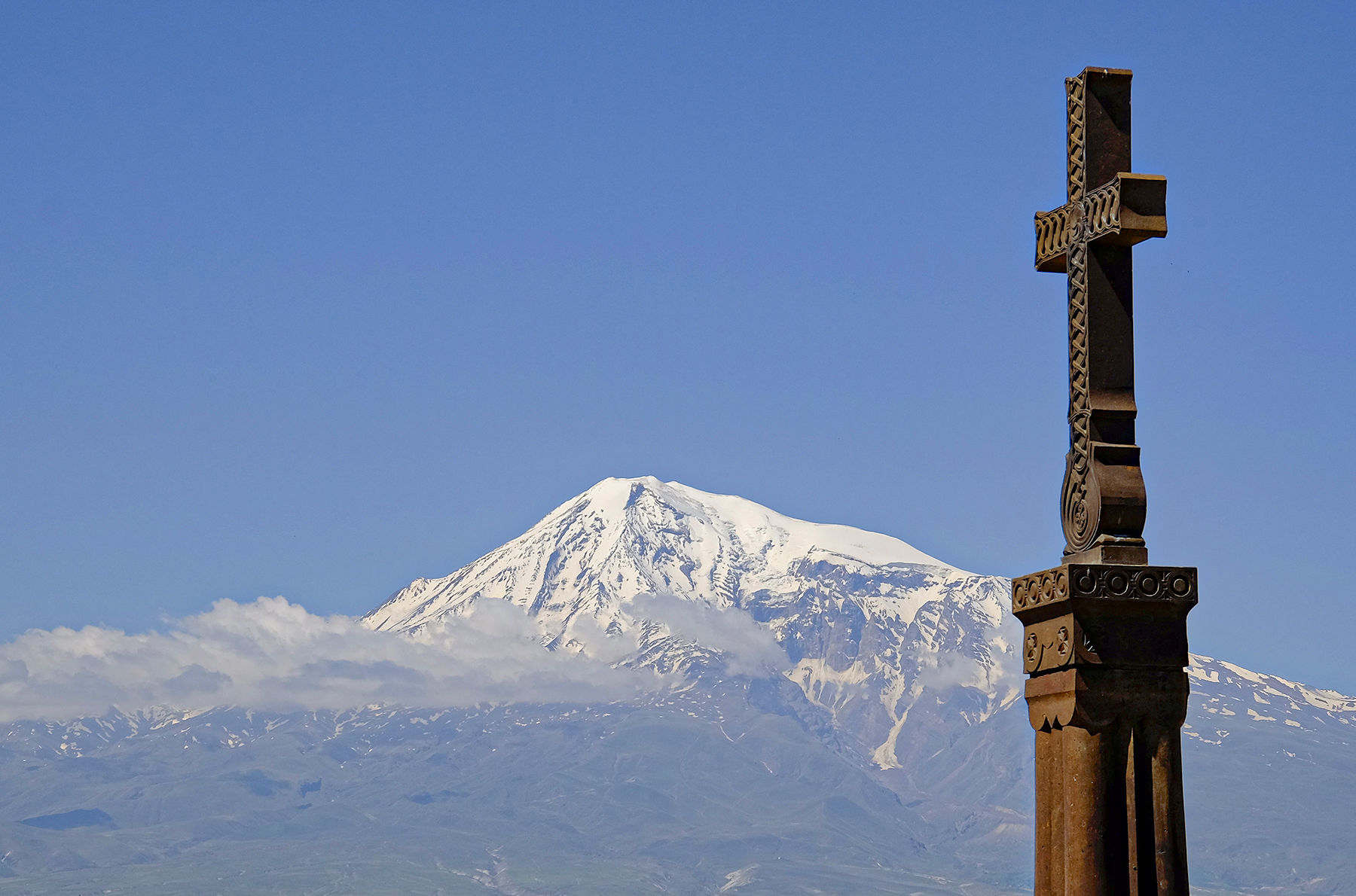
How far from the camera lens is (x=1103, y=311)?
851 centimetres

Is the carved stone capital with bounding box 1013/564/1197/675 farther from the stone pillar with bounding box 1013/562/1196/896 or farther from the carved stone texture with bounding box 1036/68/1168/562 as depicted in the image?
the carved stone texture with bounding box 1036/68/1168/562

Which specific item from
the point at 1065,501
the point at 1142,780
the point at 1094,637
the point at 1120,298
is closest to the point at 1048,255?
the point at 1120,298

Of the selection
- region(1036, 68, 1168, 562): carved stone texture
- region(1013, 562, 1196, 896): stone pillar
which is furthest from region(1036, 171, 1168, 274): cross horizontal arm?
region(1013, 562, 1196, 896): stone pillar

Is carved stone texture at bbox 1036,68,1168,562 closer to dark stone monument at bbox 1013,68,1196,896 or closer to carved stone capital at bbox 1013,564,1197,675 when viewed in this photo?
dark stone monument at bbox 1013,68,1196,896

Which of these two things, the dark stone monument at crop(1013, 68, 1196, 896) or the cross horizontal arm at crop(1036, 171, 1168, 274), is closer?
the dark stone monument at crop(1013, 68, 1196, 896)

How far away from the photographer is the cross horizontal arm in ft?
27.4

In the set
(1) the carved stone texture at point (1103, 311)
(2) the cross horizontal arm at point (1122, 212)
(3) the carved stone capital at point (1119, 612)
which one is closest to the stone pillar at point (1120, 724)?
(3) the carved stone capital at point (1119, 612)

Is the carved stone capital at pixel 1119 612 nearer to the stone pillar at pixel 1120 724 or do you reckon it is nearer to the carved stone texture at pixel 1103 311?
the stone pillar at pixel 1120 724

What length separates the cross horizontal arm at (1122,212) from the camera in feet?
27.4

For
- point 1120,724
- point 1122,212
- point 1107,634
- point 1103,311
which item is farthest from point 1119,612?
point 1122,212

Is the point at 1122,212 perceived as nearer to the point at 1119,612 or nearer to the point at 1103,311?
the point at 1103,311

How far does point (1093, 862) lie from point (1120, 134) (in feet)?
10.1

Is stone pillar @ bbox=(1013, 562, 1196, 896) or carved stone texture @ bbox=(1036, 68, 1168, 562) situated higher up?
carved stone texture @ bbox=(1036, 68, 1168, 562)

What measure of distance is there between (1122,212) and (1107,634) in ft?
5.72
